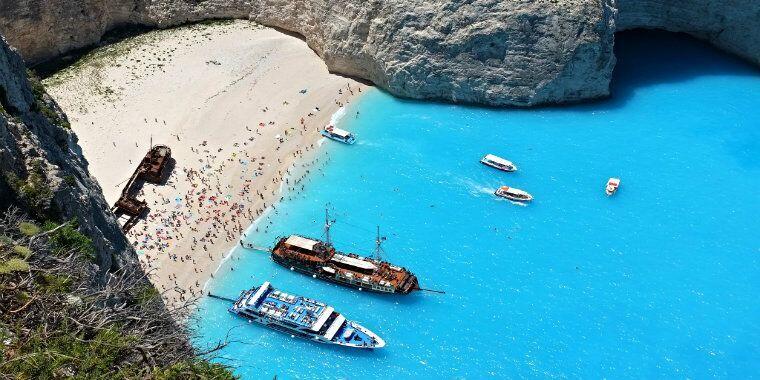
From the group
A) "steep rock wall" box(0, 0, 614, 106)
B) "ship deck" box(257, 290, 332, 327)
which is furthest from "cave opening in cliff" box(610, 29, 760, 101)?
"ship deck" box(257, 290, 332, 327)

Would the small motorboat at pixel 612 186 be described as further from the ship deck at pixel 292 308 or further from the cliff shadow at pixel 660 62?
the ship deck at pixel 292 308

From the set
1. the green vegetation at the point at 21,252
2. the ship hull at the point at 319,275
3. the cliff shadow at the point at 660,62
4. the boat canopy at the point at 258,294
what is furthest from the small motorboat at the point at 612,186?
→ the green vegetation at the point at 21,252

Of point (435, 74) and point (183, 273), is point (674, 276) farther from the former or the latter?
point (183, 273)

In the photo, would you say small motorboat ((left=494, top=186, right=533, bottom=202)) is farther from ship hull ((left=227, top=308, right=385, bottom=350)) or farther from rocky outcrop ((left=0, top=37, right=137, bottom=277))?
rocky outcrop ((left=0, top=37, right=137, bottom=277))

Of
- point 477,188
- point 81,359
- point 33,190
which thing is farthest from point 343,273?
point 81,359

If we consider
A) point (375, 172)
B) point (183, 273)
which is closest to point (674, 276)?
point (375, 172)

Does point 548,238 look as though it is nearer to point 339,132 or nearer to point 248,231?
point 339,132
